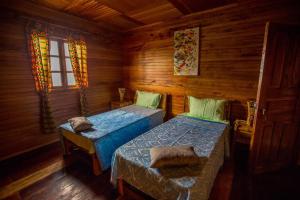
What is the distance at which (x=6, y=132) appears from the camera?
2.47 metres

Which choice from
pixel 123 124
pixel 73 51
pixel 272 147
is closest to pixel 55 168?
pixel 123 124

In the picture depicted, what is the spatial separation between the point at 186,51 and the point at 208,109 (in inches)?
50.5

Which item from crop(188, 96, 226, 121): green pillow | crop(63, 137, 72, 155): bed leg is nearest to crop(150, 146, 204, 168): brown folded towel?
crop(188, 96, 226, 121): green pillow

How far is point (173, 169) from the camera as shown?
54.8 inches

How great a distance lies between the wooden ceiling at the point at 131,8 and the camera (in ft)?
8.21

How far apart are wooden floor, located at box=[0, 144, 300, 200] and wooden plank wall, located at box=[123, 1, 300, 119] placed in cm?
105

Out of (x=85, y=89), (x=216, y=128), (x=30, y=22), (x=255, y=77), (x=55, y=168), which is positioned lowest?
(x=55, y=168)

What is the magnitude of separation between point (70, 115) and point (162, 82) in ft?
7.26

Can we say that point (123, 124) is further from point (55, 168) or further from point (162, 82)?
point (162, 82)

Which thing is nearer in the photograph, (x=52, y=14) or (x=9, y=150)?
(x=9, y=150)

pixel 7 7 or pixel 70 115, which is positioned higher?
pixel 7 7

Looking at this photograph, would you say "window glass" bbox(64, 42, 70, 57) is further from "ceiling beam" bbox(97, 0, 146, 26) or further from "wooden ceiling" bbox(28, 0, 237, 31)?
"ceiling beam" bbox(97, 0, 146, 26)

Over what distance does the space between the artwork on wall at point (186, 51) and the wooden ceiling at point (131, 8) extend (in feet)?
1.24


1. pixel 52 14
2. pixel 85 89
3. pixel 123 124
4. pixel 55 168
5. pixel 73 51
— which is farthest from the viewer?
pixel 85 89
